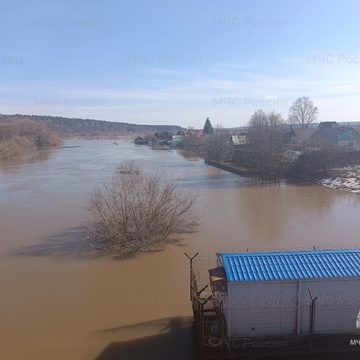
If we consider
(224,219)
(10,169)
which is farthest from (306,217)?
(10,169)

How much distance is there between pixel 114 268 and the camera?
39.9 feet

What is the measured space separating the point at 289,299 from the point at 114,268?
21.3 feet

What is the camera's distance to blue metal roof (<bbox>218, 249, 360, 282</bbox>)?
6.63 metres

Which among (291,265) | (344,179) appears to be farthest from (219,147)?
(291,265)

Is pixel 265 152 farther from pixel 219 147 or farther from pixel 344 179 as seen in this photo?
pixel 219 147

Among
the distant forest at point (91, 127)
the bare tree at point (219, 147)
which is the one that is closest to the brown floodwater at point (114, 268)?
the bare tree at point (219, 147)

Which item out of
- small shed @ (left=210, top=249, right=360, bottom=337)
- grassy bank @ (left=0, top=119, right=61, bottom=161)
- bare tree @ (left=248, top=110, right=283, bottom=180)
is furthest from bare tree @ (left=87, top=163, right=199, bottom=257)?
grassy bank @ (left=0, top=119, right=61, bottom=161)

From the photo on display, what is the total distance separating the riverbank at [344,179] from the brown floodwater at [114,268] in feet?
5.94

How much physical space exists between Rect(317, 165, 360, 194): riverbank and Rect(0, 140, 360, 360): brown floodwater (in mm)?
1809

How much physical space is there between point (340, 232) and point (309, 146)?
17.0m

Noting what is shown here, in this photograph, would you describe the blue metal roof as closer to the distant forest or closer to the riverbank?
the riverbank

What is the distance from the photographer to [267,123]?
4044cm

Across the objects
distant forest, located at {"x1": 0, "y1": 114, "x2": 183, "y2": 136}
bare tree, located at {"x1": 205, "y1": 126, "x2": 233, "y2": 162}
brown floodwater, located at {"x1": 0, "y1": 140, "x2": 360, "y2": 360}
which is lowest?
brown floodwater, located at {"x1": 0, "y1": 140, "x2": 360, "y2": 360}

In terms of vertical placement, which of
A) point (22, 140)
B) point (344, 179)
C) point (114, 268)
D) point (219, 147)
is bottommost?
point (114, 268)
